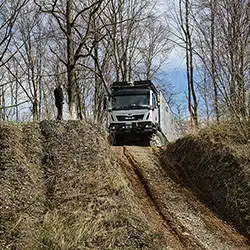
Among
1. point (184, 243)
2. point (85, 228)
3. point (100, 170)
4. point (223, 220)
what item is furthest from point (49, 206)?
point (223, 220)

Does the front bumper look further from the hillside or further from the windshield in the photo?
the hillside

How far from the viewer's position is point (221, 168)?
10969 mm

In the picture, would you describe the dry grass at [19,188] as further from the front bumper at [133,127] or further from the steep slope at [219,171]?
the front bumper at [133,127]

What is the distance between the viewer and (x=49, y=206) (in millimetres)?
7891

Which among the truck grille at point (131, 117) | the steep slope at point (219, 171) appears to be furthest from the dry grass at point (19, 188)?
the truck grille at point (131, 117)

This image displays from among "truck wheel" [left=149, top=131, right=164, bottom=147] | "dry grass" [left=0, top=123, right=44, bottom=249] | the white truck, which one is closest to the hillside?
"dry grass" [left=0, top=123, right=44, bottom=249]

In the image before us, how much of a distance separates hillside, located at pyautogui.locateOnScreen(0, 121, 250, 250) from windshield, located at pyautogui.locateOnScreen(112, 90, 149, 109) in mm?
7998

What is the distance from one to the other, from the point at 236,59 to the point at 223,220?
16.4ft

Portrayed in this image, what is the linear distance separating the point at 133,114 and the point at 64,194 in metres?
10.9

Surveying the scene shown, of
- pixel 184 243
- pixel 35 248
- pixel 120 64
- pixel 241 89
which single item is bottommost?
pixel 184 243

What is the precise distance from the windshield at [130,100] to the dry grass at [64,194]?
864 cm

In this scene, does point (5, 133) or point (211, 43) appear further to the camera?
point (211, 43)

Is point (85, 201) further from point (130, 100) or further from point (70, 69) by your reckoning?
point (130, 100)

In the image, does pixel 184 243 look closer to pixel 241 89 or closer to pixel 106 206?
pixel 106 206
